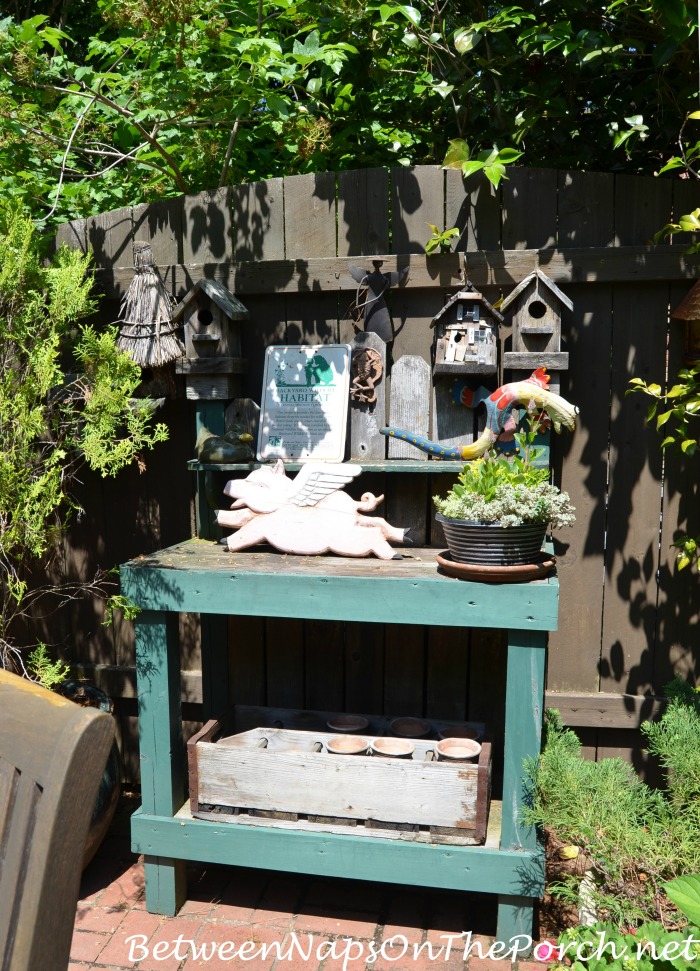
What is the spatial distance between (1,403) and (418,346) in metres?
1.49

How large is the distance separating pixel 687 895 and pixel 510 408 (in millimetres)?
1548

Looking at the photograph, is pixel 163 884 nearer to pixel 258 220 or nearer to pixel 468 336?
pixel 468 336

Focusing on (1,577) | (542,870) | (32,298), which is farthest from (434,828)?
(32,298)

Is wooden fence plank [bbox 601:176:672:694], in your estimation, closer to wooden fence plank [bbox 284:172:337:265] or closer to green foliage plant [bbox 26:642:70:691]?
wooden fence plank [bbox 284:172:337:265]

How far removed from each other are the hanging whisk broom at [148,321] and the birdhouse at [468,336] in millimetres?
1039

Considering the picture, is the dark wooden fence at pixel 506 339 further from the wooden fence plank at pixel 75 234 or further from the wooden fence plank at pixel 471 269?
the wooden fence plank at pixel 75 234

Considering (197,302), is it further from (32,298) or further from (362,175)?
(362,175)

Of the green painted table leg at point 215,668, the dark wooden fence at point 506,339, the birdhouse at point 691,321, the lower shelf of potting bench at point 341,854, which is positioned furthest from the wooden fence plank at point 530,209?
the lower shelf of potting bench at point 341,854

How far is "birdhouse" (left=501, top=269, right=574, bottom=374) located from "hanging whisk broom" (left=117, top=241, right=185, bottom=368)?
1282 millimetres

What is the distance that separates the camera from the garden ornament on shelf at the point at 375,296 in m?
3.03

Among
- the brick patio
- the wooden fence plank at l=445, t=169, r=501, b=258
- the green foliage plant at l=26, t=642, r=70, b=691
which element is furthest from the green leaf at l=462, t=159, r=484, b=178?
the brick patio

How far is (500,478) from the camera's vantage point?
7.97ft

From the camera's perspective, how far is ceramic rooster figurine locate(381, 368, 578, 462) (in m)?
2.79

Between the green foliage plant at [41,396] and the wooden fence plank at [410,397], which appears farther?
the wooden fence plank at [410,397]
